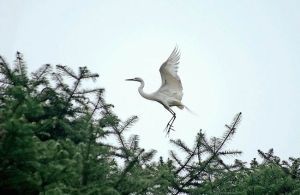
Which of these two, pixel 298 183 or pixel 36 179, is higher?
pixel 298 183

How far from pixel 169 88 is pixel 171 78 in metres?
0.74

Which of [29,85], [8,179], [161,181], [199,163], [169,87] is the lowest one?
[8,179]

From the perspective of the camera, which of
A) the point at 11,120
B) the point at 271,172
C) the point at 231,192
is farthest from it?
the point at 271,172

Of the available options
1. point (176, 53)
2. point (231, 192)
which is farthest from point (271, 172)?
point (176, 53)

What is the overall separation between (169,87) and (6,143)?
11629mm

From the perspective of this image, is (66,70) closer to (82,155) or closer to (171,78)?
(82,155)

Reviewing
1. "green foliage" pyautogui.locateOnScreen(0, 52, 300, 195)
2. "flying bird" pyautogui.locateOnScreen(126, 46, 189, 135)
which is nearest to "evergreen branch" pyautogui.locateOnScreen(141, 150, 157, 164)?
"green foliage" pyautogui.locateOnScreen(0, 52, 300, 195)

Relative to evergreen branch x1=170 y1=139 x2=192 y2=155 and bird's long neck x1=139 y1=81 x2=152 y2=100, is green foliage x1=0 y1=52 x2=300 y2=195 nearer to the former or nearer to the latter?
evergreen branch x1=170 y1=139 x2=192 y2=155

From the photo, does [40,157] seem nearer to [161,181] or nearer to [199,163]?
[161,181]

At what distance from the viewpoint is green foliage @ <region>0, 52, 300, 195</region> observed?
555 cm

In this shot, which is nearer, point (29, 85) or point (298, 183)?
point (29, 85)

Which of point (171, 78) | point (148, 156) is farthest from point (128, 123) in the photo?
point (171, 78)

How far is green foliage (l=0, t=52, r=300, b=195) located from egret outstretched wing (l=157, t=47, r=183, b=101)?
445 cm

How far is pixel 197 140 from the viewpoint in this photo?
335 inches
